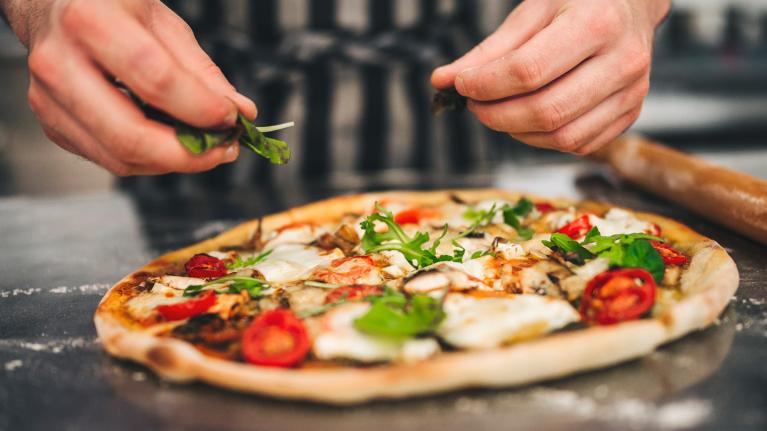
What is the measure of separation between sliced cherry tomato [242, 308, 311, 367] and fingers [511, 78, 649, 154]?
42.0 inches

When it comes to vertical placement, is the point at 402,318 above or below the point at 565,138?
below

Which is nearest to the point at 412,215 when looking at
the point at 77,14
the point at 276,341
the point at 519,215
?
the point at 519,215

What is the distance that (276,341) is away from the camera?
1.48m

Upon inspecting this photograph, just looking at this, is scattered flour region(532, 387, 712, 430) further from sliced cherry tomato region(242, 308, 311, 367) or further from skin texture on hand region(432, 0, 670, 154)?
skin texture on hand region(432, 0, 670, 154)

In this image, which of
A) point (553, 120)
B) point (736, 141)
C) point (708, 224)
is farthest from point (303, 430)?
point (736, 141)

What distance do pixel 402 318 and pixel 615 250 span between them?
2.24ft

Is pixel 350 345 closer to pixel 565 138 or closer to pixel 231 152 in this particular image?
pixel 231 152

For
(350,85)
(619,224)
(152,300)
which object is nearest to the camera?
(152,300)

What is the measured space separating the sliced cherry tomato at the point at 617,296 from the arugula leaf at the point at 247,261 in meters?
1.02

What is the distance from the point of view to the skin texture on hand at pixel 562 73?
192cm

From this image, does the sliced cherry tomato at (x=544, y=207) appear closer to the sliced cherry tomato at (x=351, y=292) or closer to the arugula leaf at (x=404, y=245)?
the arugula leaf at (x=404, y=245)

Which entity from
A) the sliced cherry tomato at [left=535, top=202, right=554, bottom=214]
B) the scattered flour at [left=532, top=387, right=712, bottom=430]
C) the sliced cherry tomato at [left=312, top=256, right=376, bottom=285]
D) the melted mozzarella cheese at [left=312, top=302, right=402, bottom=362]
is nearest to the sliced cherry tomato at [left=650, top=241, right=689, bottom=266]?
the sliced cherry tomato at [left=535, top=202, right=554, bottom=214]

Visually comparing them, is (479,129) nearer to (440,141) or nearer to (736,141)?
(440,141)

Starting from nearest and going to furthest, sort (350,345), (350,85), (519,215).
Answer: (350,345) → (519,215) → (350,85)
